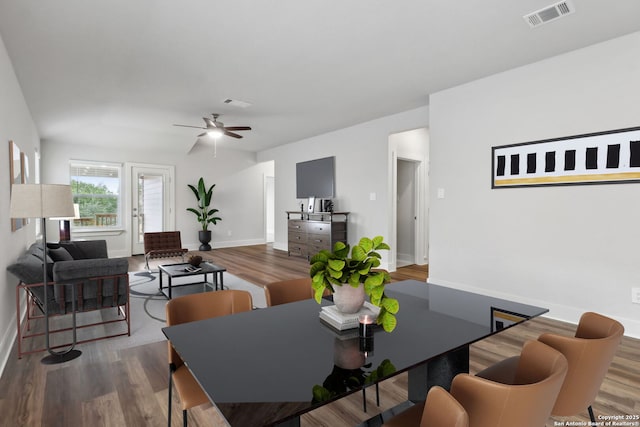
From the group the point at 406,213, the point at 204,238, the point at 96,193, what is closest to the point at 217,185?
the point at 204,238

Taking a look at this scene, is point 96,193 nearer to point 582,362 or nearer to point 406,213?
point 406,213

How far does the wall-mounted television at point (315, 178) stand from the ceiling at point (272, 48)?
1.84 m

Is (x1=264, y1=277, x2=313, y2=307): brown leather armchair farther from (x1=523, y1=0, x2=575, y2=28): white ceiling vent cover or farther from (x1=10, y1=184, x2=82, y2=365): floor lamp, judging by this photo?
(x1=523, y1=0, x2=575, y2=28): white ceiling vent cover

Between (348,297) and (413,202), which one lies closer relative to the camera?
(348,297)

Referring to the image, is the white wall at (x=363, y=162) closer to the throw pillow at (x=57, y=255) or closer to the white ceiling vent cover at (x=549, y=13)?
the white ceiling vent cover at (x=549, y=13)

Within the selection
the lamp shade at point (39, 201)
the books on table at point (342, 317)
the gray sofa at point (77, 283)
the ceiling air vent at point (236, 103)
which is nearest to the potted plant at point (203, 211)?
the ceiling air vent at point (236, 103)

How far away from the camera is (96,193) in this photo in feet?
24.2

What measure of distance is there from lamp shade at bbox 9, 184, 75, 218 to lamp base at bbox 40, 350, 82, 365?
1.08m

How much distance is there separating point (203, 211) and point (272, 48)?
5.95 metres

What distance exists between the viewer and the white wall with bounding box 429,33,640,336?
9.98 ft

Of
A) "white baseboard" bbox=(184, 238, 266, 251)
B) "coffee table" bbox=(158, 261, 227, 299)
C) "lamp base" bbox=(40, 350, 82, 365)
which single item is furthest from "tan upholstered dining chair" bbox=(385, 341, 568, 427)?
"white baseboard" bbox=(184, 238, 266, 251)

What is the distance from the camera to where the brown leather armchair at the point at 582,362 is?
1157mm

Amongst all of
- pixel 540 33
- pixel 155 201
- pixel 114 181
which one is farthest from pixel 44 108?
pixel 540 33

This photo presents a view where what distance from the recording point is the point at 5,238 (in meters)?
2.75
